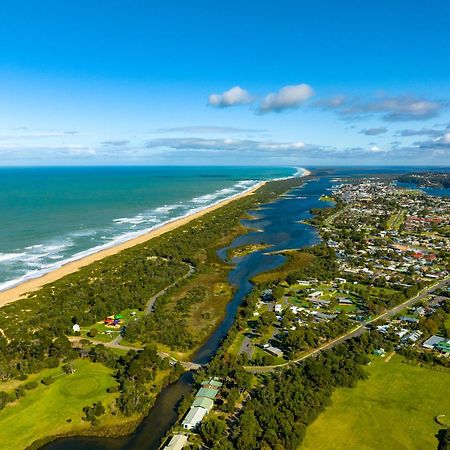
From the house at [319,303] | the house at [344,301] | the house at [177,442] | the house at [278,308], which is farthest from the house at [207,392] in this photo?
the house at [344,301]

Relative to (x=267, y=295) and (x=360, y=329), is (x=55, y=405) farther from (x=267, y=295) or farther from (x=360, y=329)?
(x=360, y=329)

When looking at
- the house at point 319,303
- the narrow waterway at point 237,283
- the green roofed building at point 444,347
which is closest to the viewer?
the narrow waterway at point 237,283

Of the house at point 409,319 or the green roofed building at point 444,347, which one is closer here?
the green roofed building at point 444,347

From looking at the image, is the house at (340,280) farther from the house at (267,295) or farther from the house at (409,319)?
the house at (409,319)

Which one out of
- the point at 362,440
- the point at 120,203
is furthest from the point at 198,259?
the point at 120,203

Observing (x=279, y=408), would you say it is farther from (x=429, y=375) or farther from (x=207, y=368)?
(x=429, y=375)
